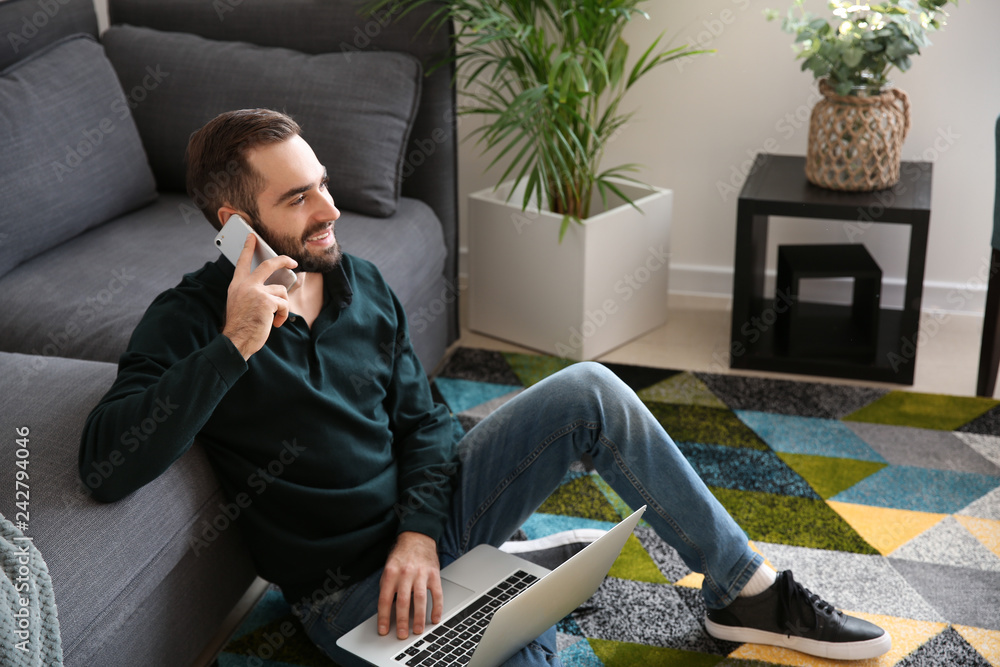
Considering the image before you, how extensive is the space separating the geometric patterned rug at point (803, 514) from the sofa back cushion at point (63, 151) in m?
0.90

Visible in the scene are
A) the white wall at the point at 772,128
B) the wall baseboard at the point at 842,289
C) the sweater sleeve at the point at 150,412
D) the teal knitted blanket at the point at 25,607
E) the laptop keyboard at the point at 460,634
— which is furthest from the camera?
the wall baseboard at the point at 842,289

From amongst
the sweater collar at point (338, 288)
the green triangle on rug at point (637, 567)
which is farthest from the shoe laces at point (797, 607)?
the sweater collar at point (338, 288)

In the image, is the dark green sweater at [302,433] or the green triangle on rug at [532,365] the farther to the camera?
the green triangle on rug at [532,365]

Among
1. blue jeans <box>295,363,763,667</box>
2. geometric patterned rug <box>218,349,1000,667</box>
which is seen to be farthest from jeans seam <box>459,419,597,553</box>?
geometric patterned rug <box>218,349,1000,667</box>

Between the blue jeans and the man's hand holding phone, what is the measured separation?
0.40 m

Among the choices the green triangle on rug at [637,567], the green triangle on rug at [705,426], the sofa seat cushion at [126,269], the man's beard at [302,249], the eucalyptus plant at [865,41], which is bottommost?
the green triangle on rug at [637,567]

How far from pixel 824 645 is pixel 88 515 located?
1082mm

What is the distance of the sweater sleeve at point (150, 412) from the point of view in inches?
43.4

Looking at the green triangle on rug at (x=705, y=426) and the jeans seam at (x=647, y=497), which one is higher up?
the jeans seam at (x=647, y=497)

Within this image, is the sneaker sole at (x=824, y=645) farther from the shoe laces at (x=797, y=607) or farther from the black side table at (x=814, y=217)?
the black side table at (x=814, y=217)

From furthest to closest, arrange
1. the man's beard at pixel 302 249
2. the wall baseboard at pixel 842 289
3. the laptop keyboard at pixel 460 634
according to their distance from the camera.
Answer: the wall baseboard at pixel 842 289, the man's beard at pixel 302 249, the laptop keyboard at pixel 460 634

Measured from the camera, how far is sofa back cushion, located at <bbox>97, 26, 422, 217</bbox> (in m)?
2.18

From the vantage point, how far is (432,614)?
126 cm

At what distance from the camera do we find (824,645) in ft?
4.80
